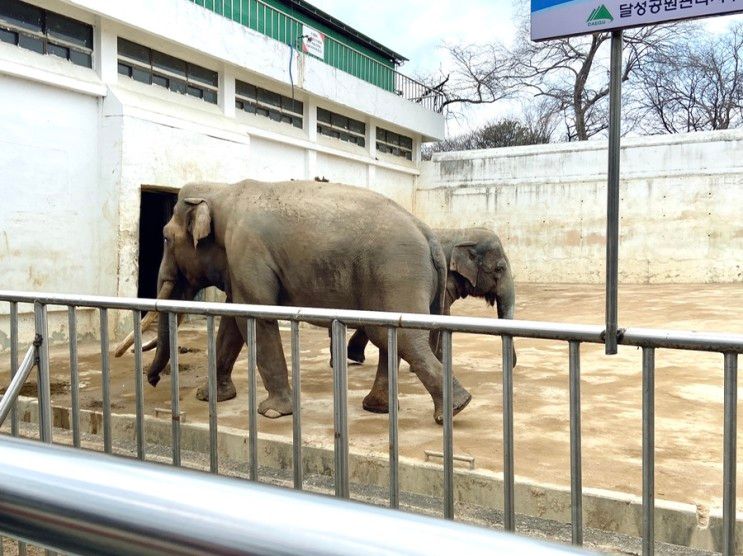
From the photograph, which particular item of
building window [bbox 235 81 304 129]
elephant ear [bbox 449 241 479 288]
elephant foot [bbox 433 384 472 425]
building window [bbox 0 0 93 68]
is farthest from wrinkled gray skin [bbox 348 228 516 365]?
building window [bbox 235 81 304 129]

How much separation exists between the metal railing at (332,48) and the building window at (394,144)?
1.21 m

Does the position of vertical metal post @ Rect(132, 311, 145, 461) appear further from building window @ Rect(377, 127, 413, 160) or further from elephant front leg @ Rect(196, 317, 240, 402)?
building window @ Rect(377, 127, 413, 160)

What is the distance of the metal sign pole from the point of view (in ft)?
6.22

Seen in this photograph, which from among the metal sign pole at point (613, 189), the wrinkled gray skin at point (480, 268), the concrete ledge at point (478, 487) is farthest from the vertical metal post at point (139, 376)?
the wrinkled gray skin at point (480, 268)

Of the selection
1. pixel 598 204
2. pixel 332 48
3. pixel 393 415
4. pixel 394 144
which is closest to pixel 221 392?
pixel 393 415

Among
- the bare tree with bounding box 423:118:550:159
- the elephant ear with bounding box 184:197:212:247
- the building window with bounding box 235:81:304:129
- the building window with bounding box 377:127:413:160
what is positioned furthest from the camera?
the bare tree with bounding box 423:118:550:159

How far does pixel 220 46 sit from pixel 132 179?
Result: 3.61m

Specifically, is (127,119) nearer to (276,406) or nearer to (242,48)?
(242,48)

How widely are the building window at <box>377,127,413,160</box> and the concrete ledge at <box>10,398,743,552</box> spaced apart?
620 inches

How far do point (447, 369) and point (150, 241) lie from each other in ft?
40.0

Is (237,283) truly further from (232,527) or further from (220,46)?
(220,46)

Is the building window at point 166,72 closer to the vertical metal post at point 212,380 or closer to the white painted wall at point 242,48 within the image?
the white painted wall at point 242,48

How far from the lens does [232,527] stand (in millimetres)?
546

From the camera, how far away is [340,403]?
2.40m
